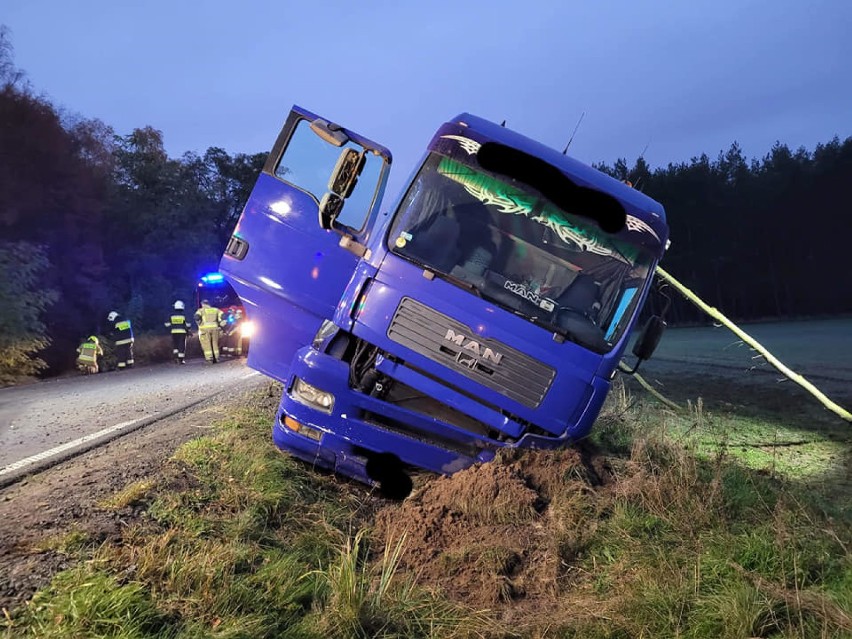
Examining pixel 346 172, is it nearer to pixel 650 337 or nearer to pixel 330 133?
pixel 330 133

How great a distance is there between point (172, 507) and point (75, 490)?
85 cm

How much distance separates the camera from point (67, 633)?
234cm

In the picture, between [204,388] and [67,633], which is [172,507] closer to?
[67,633]

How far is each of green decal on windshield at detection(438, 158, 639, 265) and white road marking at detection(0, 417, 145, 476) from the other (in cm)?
404

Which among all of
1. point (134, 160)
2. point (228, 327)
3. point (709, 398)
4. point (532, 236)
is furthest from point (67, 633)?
point (134, 160)

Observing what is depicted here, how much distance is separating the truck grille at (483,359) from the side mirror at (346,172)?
4.50 ft

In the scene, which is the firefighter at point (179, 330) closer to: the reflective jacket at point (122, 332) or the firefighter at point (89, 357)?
the reflective jacket at point (122, 332)

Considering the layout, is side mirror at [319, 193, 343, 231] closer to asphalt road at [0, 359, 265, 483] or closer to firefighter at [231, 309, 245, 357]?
asphalt road at [0, 359, 265, 483]

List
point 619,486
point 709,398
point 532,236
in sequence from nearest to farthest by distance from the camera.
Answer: point 619,486
point 532,236
point 709,398

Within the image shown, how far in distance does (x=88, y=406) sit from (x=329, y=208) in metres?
4.95

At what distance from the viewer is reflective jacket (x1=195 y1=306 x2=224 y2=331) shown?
535 inches

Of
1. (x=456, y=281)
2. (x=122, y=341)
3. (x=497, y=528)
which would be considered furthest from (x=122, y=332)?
(x=497, y=528)

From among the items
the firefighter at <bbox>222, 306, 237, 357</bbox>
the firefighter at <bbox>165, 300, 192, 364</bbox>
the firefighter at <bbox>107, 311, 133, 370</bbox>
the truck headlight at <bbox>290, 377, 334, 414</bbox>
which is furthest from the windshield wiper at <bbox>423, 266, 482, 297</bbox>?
the firefighter at <bbox>107, 311, 133, 370</bbox>

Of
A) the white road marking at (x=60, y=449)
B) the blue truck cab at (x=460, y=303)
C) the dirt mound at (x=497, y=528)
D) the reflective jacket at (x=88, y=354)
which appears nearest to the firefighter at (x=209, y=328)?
the reflective jacket at (x=88, y=354)
